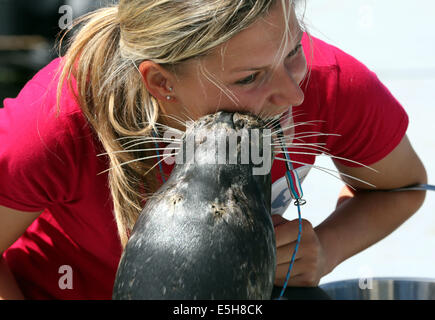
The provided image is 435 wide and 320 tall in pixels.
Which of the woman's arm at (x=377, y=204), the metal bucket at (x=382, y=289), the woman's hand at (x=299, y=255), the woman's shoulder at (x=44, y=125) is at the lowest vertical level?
the metal bucket at (x=382, y=289)

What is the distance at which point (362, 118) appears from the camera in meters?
2.04

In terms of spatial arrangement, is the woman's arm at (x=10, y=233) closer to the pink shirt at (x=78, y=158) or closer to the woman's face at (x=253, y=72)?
the pink shirt at (x=78, y=158)

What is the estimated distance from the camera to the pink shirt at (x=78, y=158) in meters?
1.74

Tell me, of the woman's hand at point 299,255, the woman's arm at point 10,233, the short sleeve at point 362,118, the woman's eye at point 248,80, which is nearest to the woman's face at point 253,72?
the woman's eye at point 248,80

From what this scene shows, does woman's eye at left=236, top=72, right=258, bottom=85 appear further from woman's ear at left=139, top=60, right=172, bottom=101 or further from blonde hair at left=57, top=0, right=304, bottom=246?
woman's ear at left=139, top=60, right=172, bottom=101

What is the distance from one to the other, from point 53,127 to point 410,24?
4247 millimetres

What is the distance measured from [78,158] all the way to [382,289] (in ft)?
2.99

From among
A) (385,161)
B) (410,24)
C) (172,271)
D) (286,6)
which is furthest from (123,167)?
(410,24)

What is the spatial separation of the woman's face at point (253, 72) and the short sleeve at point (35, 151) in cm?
44

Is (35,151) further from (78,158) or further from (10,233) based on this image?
(10,233)

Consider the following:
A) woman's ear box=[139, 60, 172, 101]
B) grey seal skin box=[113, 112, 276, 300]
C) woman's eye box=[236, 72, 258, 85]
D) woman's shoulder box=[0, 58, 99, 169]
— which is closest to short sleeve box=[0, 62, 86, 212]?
woman's shoulder box=[0, 58, 99, 169]

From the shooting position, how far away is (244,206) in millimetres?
1093

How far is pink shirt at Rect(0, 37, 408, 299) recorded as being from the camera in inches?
68.4
